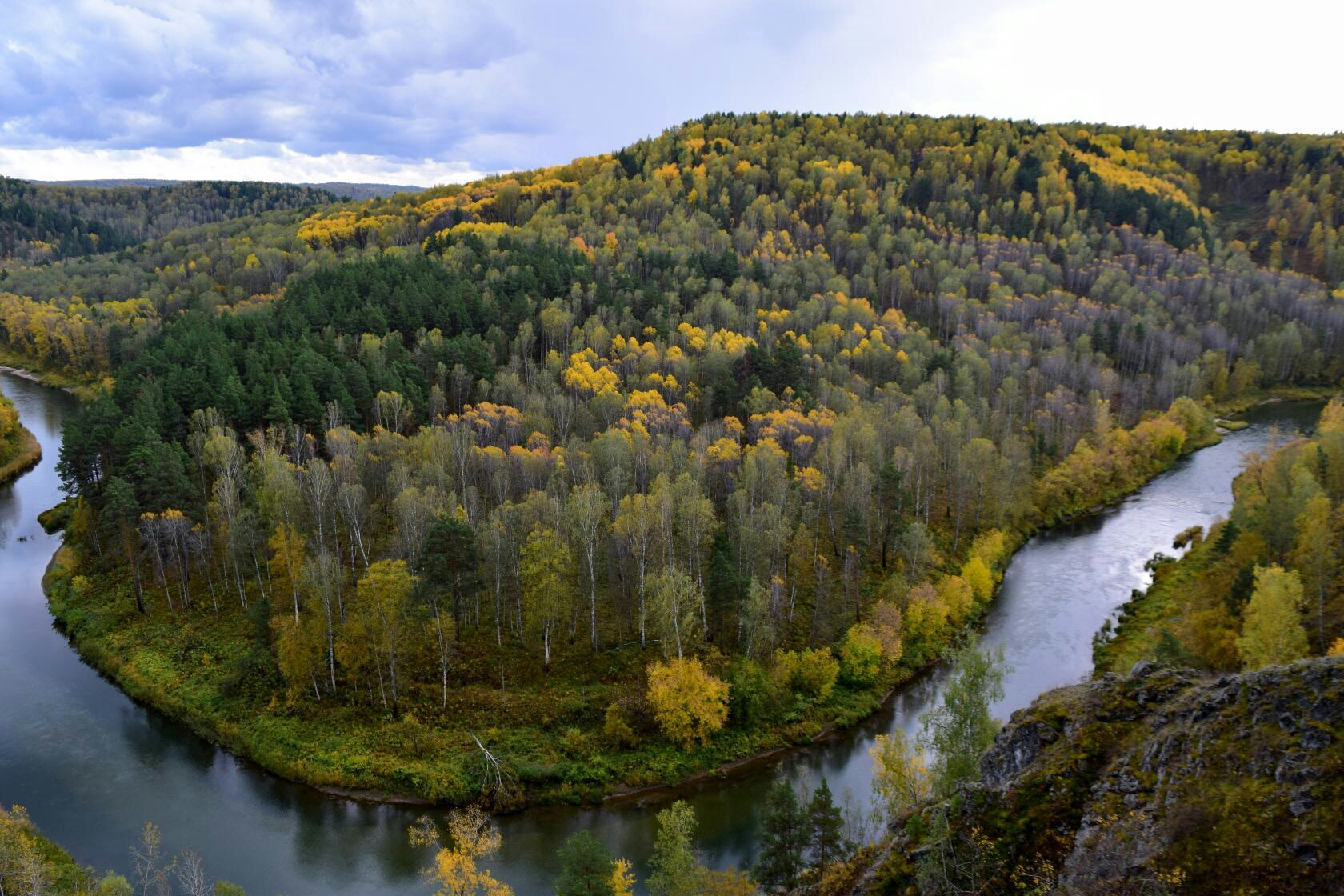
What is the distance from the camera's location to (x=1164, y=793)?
1642 centimetres

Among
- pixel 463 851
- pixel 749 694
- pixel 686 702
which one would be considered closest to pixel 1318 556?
pixel 749 694

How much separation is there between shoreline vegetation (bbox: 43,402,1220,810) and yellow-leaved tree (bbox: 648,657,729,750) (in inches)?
36.7

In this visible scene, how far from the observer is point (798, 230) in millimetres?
151250

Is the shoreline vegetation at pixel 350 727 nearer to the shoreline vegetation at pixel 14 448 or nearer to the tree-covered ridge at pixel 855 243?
the shoreline vegetation at pixel 14 448

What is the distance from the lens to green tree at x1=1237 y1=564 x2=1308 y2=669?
3916 cm

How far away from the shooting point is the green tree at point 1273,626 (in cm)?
3916

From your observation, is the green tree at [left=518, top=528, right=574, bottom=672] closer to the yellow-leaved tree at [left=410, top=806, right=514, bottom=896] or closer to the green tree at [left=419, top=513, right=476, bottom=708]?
the green tree at [left=419, top=513, right=476, bottom=708]

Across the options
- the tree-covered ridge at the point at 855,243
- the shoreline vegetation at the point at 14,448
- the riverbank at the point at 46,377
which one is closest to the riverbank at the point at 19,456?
the shoreline vegetation at the point at 14,448

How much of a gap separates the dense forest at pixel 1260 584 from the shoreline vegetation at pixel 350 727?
37.6 ft

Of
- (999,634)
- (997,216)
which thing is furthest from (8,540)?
(997,216)

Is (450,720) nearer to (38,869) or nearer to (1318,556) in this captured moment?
(38,869)

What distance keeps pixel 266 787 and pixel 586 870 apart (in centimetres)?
2318

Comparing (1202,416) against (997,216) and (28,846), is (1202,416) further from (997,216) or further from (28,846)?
(28,846)

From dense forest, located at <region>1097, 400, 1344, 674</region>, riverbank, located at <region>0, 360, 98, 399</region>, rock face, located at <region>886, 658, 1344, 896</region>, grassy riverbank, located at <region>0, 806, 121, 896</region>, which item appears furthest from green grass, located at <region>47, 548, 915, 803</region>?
riverbank, located at <region>0, 360, 98, 399</region>
